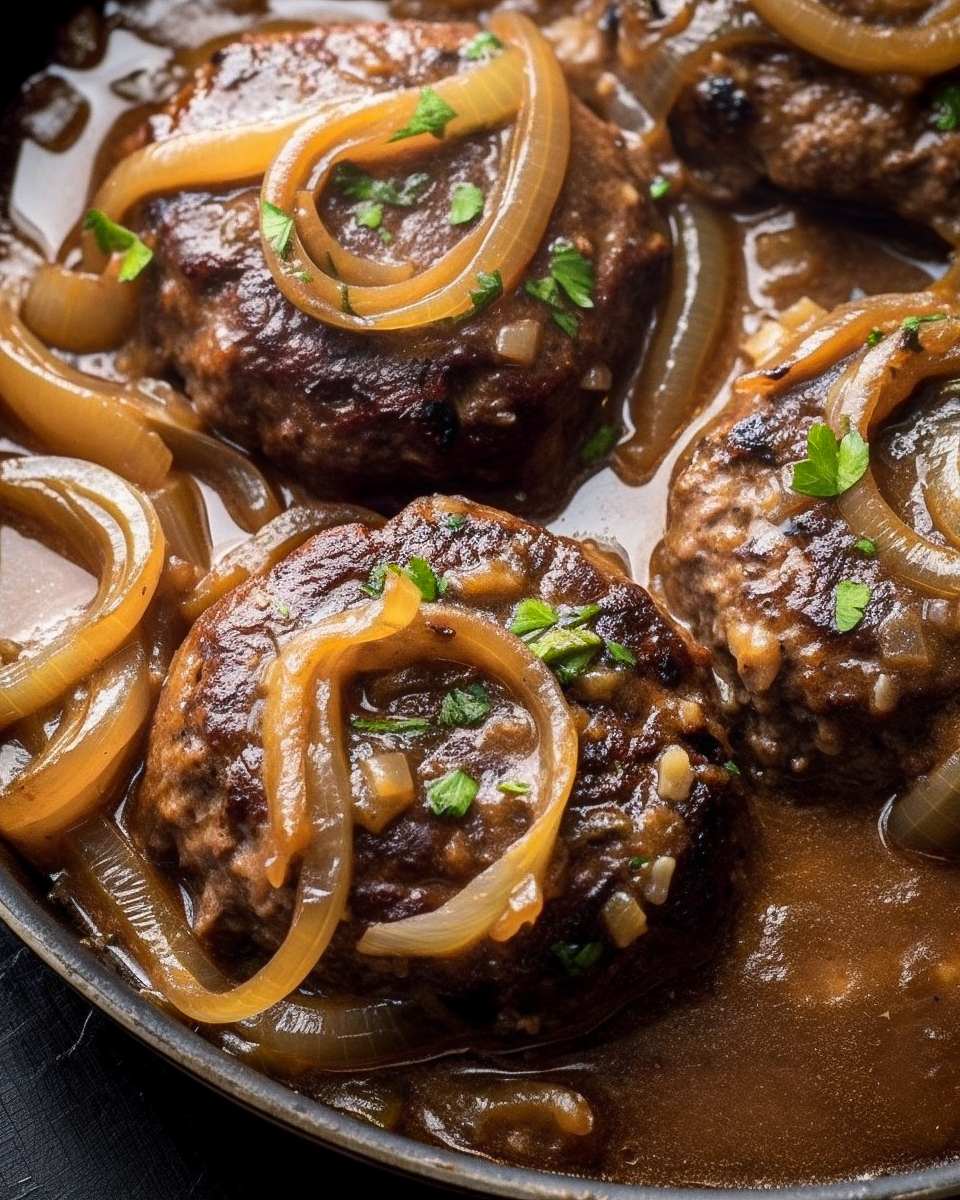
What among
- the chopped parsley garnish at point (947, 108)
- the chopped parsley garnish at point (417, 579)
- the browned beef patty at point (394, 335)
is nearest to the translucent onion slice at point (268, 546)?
the browned beef patty at point (394, 335)

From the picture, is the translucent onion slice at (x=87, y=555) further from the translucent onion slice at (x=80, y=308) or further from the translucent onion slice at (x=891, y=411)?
the translucent onion slice at (x=891, y=411)

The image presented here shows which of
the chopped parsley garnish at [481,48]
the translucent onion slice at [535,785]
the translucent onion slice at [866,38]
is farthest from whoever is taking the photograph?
the chopped parsley garnish at [481,48]

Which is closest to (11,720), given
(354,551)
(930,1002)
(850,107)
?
(354,551)

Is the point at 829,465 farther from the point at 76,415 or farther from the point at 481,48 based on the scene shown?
the point at 76,415

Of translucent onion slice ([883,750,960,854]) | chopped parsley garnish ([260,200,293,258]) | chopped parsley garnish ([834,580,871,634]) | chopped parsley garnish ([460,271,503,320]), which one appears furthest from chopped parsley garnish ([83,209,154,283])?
translucent onion slice ([883,750,960,854])

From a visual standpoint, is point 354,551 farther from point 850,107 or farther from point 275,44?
point 850,107

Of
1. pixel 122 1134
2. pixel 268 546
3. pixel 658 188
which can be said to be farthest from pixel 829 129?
pixel 122 1134

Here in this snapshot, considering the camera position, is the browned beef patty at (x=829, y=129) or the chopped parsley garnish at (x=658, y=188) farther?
the chopped parsley garnish at (x=658, y=188)
